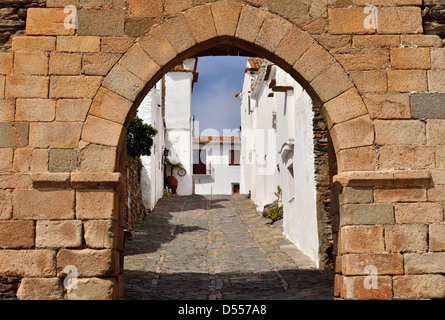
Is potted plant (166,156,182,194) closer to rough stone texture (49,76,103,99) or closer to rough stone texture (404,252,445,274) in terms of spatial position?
rough stone texture (49,76,103,99)

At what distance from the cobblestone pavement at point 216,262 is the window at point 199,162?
1719 centimetres

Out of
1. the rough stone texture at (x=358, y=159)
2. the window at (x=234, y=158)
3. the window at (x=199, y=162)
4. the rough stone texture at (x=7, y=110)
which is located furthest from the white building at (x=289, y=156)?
the window at (x=234, y=158)

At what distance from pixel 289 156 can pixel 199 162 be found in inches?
883

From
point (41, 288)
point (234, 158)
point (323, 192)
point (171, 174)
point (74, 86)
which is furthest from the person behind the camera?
point (234, 158)

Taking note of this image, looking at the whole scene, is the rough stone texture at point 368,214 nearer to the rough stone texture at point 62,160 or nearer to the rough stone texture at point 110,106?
the rough stone texture at point 110,106

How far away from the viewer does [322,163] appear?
8.56 metres

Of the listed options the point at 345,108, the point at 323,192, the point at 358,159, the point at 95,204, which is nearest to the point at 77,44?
the point at 95,204

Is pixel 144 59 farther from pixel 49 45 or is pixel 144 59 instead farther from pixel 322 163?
pixel 322 163

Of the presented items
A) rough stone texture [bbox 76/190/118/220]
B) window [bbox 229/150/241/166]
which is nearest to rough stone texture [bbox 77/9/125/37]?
rough stone texture [bbox 76/190/118/220]

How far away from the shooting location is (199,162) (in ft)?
110

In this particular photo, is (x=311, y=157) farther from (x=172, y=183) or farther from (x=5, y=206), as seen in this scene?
(x=172, y=183)

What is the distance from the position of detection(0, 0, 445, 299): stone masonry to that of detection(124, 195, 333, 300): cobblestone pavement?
1.91 m

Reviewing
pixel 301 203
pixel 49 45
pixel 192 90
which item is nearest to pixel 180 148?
pixel 192 90

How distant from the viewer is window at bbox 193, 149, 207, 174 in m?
32.8
